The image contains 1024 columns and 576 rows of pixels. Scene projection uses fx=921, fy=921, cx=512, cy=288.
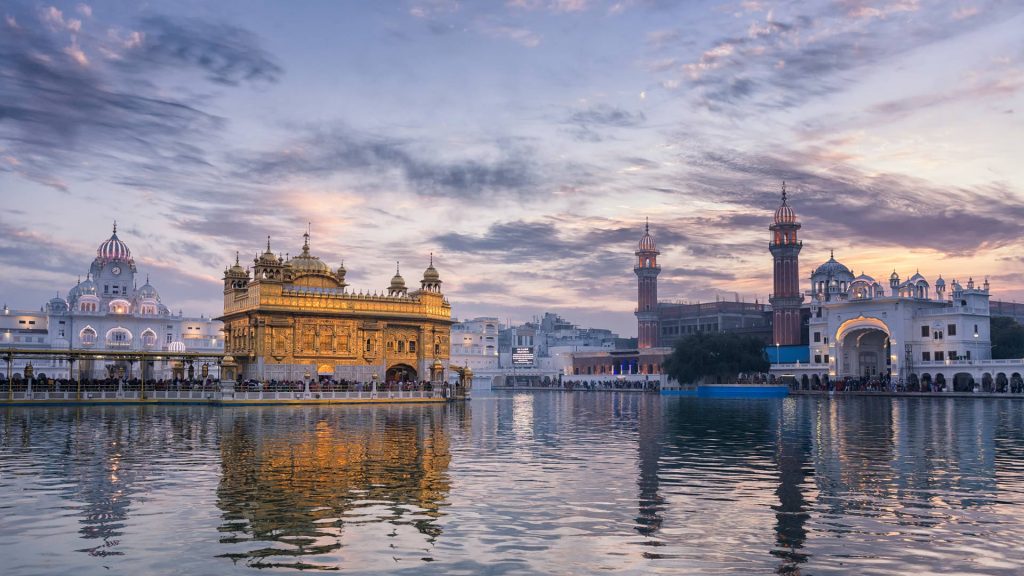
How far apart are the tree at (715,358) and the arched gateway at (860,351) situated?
327 inches

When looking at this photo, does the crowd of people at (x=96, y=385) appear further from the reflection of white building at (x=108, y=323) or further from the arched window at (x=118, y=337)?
the arched window at (x=118, y=337)

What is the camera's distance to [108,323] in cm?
13512

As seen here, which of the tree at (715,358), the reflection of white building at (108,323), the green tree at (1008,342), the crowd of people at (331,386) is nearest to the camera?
the crowd of people at (331,386)

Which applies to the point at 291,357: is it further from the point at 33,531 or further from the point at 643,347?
the point at 643,347

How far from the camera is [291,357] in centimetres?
6322

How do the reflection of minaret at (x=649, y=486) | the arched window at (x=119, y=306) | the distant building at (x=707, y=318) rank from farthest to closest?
1. the distant building at (x=707, y=318)
2. the arched window at (x=119, y=306)
3. the reflection of minaret at (x=649, y=486)

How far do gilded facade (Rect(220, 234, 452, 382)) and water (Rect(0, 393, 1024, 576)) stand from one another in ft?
109

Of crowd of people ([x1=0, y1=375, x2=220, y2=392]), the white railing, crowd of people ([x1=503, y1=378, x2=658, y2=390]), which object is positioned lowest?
crowd of people ([x1=503, y1=378, x2=658, y2=390])

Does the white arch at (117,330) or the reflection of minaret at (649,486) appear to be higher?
the white arch at (117,330)

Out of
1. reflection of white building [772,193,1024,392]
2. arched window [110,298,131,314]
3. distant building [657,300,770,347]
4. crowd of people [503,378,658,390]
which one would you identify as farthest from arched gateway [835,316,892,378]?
arched window [110,298,131,314]

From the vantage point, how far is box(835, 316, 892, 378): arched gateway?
325ft

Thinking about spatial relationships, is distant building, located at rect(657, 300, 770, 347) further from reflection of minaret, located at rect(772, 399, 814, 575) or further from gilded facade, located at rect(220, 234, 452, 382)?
reflection of minaret, located at rect(772, 399, 814, 575)

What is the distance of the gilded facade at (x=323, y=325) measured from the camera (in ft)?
205

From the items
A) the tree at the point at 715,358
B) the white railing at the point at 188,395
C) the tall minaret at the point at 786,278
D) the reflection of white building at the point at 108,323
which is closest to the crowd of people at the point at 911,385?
the tree at the point at 715,358
